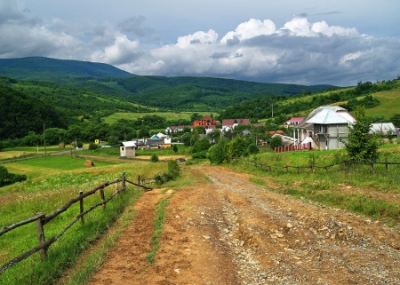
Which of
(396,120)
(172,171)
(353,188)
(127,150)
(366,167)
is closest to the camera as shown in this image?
(353,188)

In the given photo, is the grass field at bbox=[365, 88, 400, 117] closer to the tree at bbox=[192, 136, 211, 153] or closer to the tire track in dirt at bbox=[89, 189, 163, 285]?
the tree at bbox=[192, 136, 211, 153]

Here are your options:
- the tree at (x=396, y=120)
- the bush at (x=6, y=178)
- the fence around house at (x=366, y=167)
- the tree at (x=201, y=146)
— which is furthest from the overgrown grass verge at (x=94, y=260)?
the tree at (x=396, y=120)

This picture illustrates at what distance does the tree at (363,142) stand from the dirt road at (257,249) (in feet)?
36.9

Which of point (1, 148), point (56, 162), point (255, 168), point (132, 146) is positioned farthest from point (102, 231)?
point (1, 148)

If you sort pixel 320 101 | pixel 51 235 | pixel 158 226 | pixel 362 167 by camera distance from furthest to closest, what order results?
pixel 320 101 < pixel 362 167 < pixel 158 226 < pixel 51 235

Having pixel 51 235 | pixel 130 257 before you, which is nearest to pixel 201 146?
pixel 51 235

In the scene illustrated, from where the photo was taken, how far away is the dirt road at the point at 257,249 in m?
6.89

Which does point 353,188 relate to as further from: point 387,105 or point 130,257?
point 387,105

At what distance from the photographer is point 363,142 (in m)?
22.4

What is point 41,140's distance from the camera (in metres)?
108

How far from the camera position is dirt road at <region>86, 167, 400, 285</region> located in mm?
6891

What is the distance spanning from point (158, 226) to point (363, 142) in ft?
57.4

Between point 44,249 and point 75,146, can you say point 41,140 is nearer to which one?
point 75,146

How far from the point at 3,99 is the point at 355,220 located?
136179 mm
